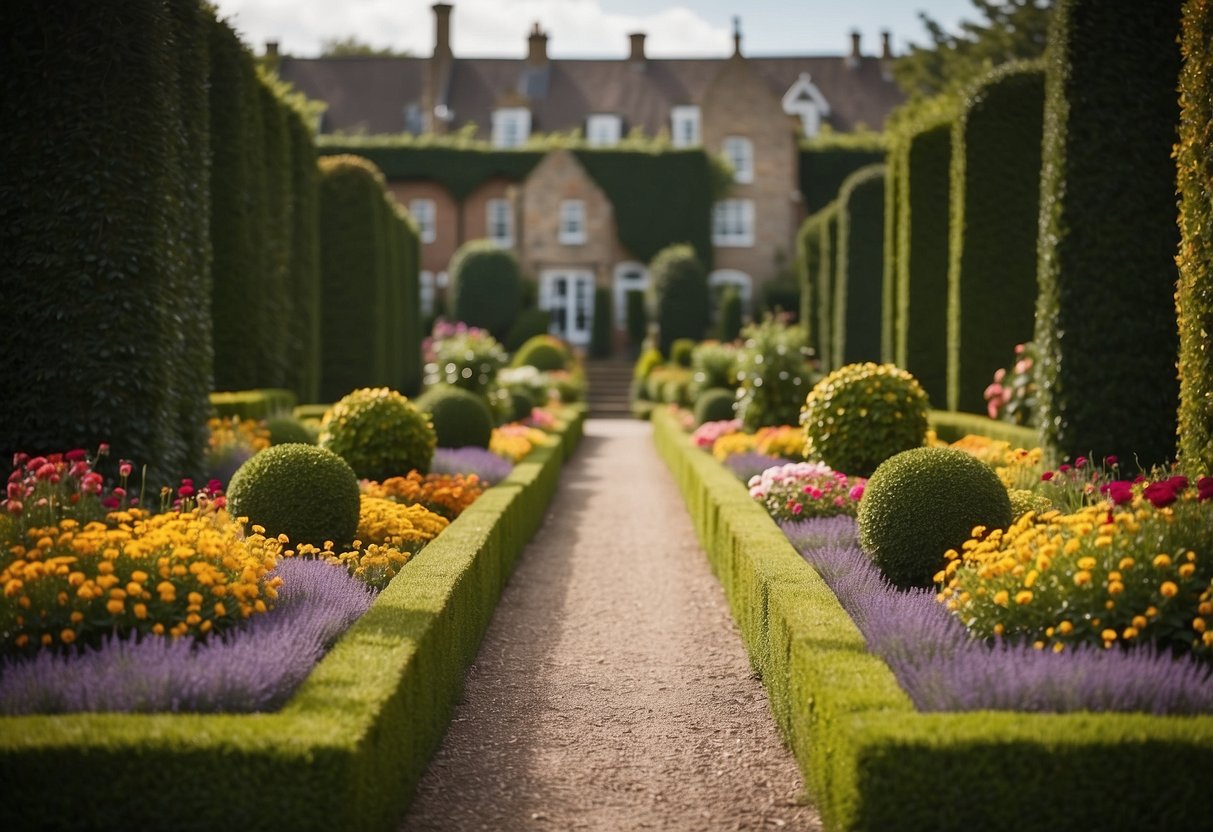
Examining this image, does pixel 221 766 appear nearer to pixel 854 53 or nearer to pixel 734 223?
pixel 734 223

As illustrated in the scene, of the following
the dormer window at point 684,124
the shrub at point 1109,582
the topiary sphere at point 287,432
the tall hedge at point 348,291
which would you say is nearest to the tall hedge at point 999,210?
the topiary sphere at point 287,432

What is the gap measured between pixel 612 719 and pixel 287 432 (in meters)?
6.95

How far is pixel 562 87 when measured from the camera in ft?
141

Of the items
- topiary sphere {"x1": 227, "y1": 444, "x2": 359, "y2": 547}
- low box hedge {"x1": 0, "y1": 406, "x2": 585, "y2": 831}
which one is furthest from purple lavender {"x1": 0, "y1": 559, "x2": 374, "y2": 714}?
topiary sphere {"x1": 227, "y1": 444, "x2": 359, "y2": 547}

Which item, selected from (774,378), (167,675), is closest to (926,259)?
(774,378)

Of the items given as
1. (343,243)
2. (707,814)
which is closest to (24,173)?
(707,814)

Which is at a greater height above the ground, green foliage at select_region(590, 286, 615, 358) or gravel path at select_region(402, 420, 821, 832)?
green foliage at select_region(590, 286, 615, 358)

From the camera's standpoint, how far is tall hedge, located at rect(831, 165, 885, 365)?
2088cm

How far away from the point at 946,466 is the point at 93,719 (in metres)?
4.63

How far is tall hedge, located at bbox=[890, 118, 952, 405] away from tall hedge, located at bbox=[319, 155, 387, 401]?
855 centimetres

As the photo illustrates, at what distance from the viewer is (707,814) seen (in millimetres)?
4504

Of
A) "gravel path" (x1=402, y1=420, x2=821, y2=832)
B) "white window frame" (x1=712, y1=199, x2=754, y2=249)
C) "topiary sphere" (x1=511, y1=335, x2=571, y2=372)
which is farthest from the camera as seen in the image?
"white window frame" (x1=712, y1=199, x2=754, y2=249)

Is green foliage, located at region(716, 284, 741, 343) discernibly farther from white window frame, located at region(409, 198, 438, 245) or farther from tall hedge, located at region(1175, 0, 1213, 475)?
tall hedge, located at region(1175, 0, 1213, 475)

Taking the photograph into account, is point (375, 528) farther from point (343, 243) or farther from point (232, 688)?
point (343, 243)
